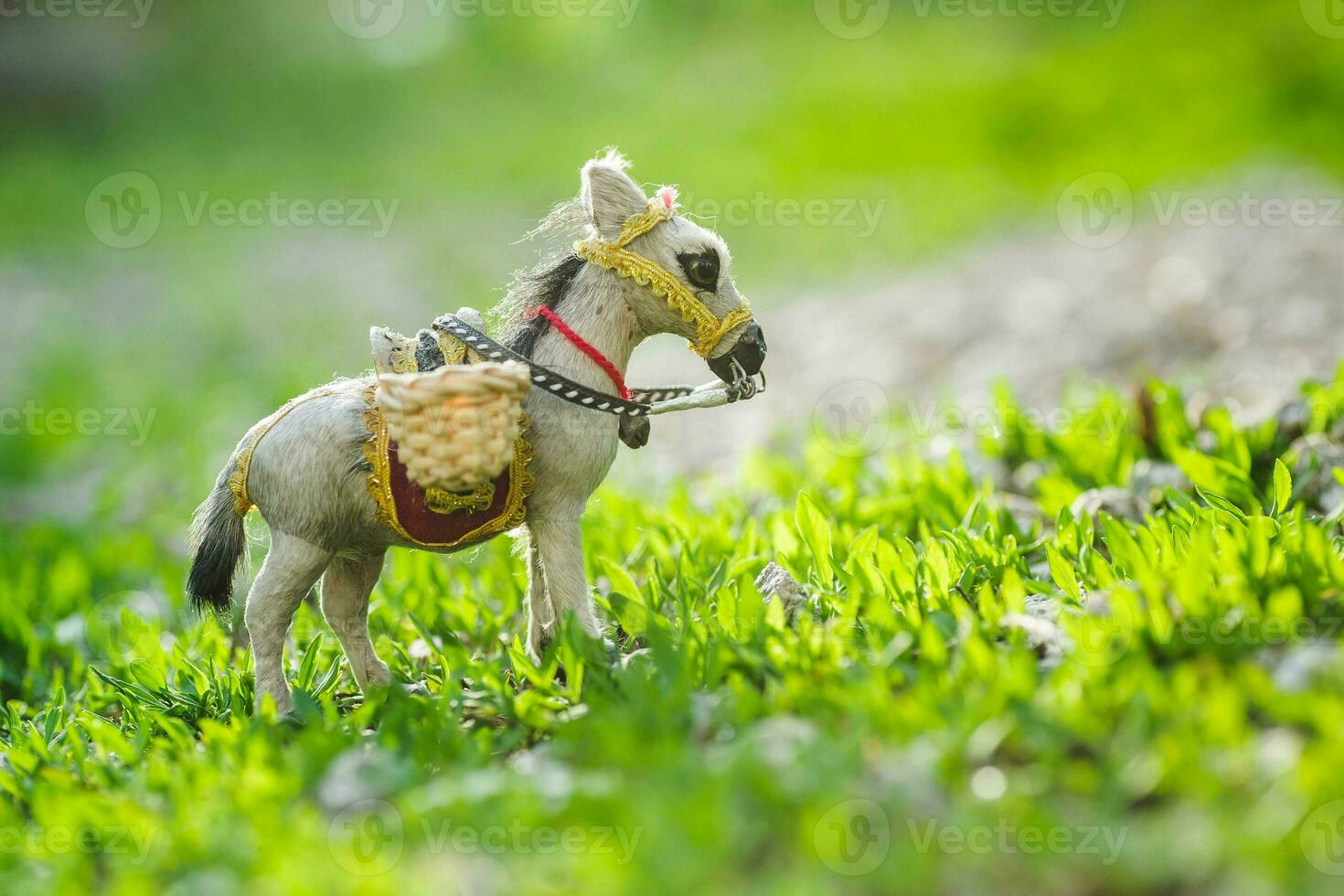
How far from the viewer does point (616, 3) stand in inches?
1019

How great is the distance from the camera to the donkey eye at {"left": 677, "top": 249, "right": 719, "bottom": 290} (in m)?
3.51

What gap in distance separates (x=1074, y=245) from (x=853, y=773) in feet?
37.1

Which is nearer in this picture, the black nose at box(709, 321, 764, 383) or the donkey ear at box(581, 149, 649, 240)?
the donkey ear at box(581, 149, 649, 240)

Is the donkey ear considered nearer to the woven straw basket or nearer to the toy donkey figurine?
the toy donkey figurine

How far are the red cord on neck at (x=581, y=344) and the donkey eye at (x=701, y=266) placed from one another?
0.38 metres

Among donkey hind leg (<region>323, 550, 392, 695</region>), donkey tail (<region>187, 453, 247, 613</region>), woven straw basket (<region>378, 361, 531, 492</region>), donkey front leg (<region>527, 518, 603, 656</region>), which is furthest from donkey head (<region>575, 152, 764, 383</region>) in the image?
donkey tail (<region>187, 453, 247, 613</region>)

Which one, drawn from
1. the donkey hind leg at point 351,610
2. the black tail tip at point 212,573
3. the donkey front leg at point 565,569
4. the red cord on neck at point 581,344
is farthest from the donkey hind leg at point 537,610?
the black tail tip at point 212,573

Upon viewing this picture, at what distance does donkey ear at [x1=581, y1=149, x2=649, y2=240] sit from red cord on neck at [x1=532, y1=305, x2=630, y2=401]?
12.0 inches

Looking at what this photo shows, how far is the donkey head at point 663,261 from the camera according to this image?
350cm

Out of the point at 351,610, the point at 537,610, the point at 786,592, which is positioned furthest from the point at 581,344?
the point at 351,610

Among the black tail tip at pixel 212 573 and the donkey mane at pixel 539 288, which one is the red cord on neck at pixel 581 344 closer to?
the donkey mane at pixel 539 288

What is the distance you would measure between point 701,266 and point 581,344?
0.45 metres

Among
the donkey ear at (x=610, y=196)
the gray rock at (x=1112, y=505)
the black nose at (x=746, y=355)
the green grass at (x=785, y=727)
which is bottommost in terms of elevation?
the green grass at (x=785, y=727)

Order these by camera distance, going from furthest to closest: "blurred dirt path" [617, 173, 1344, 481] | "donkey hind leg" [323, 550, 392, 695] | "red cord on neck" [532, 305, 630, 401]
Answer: "blurred dirt path" [617, 173, 1344, 481] → "donkey hind leg" [323, 550, 392, 695] → "red cord on neck" [532, 305, 630, 401]
